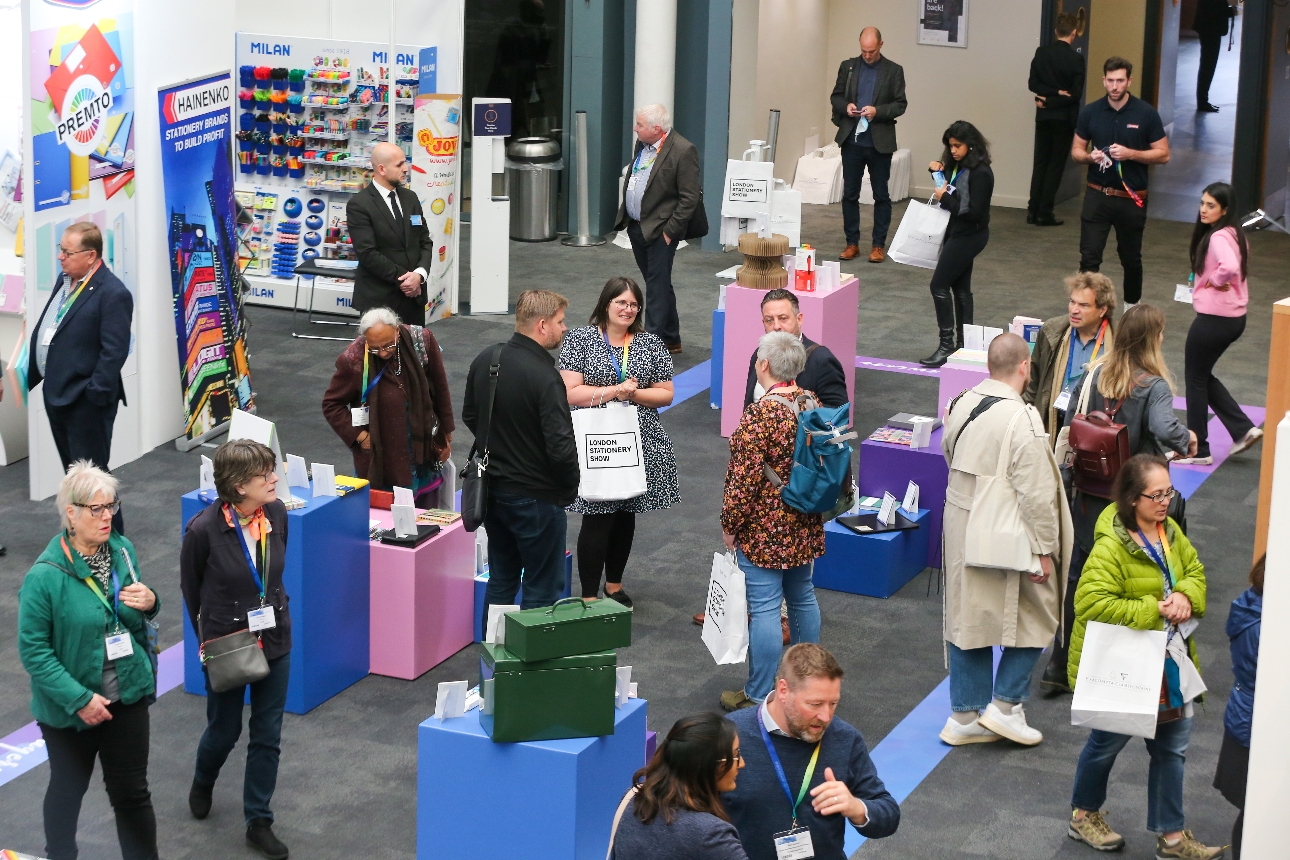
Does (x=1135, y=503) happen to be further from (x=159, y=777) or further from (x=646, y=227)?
(x=646, y=227)

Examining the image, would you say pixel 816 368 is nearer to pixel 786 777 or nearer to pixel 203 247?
pixel 786 777

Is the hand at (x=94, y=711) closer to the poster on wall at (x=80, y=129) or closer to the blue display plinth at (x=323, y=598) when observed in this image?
the blue display plinth at (x=323, y=598)

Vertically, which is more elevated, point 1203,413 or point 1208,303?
point 1208,303

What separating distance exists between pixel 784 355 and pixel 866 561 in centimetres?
192

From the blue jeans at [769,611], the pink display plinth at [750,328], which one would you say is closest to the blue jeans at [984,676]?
the blue jeans at [769,611]

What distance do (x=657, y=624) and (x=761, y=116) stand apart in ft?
31.6

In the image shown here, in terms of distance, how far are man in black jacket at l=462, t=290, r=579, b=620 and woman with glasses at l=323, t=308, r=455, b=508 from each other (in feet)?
2.48

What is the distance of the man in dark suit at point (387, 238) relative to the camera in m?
9.44

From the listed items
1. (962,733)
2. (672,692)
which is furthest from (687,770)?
(672,692)

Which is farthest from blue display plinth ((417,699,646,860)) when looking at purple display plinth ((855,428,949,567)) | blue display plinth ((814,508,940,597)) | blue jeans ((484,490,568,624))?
purple display plinth ((855,428,949,567))

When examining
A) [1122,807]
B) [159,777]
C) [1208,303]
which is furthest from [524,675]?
[1208,303]

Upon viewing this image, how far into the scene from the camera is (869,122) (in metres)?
14.1

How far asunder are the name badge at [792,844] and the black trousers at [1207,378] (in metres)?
5.82

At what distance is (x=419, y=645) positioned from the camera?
661 cm
